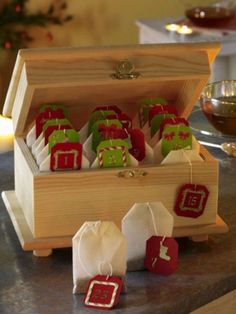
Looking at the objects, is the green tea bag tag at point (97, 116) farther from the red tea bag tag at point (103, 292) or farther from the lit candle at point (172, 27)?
the lit candle at point (172, 27)

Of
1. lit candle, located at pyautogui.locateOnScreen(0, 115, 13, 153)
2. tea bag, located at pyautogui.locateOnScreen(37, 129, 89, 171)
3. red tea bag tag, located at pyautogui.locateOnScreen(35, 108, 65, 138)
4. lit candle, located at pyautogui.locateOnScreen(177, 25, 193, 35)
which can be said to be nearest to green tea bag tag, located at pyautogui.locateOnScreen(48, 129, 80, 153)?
tea bag, located at pyautogui.locateOnScreen(37, 129, 89, 171)

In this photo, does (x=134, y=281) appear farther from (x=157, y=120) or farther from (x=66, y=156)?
(x=157, y=120)

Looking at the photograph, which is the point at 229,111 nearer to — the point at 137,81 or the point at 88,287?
the point at 137,81

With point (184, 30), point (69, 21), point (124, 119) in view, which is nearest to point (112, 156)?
point (124, 119)

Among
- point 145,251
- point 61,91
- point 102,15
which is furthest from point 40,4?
point 145,251

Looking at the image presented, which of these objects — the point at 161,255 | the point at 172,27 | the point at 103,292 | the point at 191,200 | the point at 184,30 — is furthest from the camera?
the point at 172,27

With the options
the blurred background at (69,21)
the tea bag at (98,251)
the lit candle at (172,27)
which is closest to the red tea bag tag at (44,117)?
the tea bag at (98,251)

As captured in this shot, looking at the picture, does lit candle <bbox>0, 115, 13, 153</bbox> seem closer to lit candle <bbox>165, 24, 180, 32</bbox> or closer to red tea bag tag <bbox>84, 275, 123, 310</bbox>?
red tea bag tag <bbox>84, 275, 123, 310</bbox>
